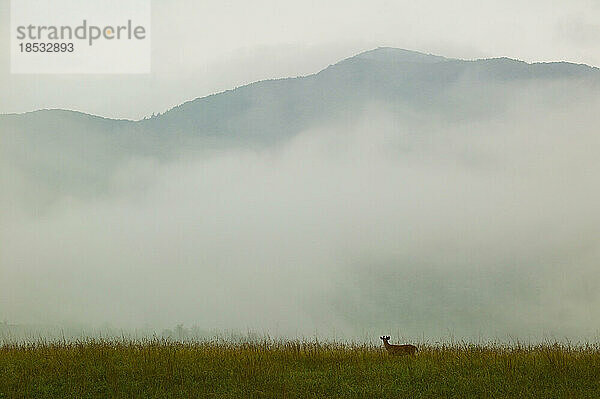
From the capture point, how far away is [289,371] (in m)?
20.6

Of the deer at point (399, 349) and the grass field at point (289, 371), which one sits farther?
the deer at point (399, 349)

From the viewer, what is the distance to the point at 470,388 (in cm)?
1894

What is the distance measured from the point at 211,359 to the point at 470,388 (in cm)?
724

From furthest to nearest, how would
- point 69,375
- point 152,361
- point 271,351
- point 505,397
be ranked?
point 271,351 < point 152,361 < point 69,375 < point 505,397

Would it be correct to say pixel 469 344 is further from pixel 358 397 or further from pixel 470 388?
pixel 358 397

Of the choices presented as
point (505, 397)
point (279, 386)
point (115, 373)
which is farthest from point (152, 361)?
point (505, 397)

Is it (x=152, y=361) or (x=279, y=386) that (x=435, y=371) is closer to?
(x=279, y=386)

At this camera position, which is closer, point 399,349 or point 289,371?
point 289,371

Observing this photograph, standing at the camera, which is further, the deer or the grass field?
the deer

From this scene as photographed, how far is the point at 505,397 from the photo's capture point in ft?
59.6

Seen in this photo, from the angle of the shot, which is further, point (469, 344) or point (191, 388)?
point (469, 344)

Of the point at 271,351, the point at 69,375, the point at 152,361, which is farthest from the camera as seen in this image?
the point at 271,351

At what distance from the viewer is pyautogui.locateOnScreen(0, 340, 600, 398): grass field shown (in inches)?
737

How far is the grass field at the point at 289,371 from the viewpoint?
18719 mm
